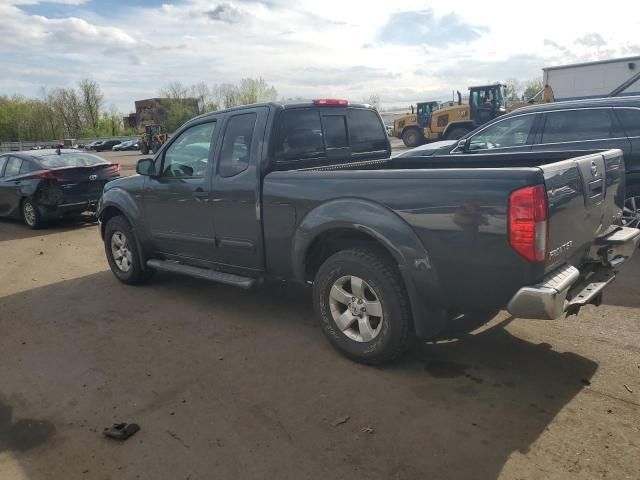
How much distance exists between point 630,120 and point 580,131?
0.56m

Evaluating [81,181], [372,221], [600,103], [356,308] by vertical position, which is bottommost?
[356,308]

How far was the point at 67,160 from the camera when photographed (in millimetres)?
10438

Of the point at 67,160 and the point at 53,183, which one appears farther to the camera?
the point at 67,160

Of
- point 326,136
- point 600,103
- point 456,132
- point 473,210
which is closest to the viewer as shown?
point 473,210

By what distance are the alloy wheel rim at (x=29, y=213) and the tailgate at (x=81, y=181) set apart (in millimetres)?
856

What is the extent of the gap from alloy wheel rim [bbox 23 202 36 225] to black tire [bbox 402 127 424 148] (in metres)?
21.3

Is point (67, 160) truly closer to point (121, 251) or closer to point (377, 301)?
point (121, 251)

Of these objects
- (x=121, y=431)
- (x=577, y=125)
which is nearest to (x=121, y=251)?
(x=121, y=431)

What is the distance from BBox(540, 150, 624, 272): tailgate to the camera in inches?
120

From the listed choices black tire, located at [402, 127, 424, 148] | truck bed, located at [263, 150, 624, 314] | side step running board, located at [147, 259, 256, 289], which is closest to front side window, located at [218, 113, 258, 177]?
truck bed, located at [263, 150, 624, 314]

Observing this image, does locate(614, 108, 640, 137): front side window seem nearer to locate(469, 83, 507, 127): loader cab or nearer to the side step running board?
the side step running board

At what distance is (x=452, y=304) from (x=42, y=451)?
263 centimetres

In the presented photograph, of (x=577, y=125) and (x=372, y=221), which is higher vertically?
(x=577, y=125)

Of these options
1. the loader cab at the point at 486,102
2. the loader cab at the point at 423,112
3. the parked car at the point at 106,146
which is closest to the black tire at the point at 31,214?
the loader cab at the point at 486,102
